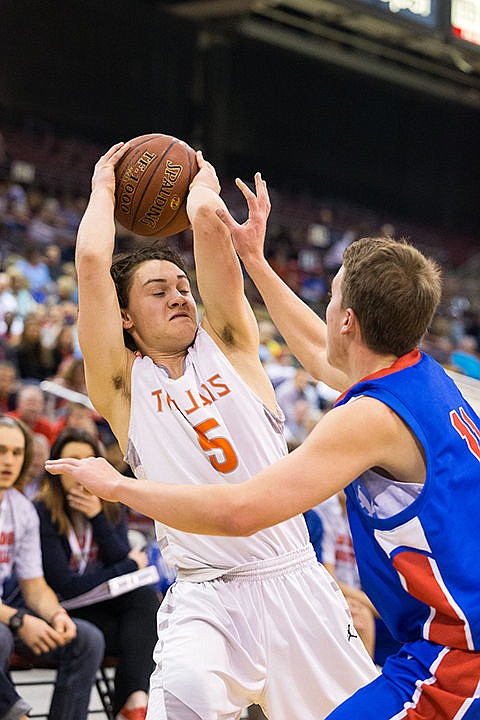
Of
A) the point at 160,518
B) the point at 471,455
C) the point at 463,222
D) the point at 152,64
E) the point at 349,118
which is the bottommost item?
the point at 463,222

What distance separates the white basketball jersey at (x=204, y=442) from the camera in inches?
119

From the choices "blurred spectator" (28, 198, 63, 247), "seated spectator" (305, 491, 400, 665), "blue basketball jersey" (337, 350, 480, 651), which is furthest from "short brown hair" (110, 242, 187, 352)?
"blurred spectator" (28, 198, 63, 247)

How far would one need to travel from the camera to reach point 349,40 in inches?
805

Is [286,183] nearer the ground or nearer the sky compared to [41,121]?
nearer the ground

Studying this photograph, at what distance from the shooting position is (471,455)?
7.38ft

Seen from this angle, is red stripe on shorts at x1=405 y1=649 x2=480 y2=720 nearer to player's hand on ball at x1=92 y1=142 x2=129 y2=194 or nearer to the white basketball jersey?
the white basketball jersey

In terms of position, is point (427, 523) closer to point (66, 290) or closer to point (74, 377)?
point (74, 377)

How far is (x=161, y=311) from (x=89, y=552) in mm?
1990

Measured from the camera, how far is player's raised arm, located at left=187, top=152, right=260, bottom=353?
3.25m

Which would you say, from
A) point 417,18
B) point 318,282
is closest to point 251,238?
point 417,18

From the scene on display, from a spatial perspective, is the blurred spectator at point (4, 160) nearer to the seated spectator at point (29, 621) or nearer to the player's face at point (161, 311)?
the seated spectator at point (29, 621)

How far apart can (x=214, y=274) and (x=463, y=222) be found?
2256 cm

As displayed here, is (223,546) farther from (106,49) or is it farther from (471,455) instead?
(106,49)

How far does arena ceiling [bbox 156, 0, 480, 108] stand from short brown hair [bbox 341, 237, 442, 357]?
13275 mm
